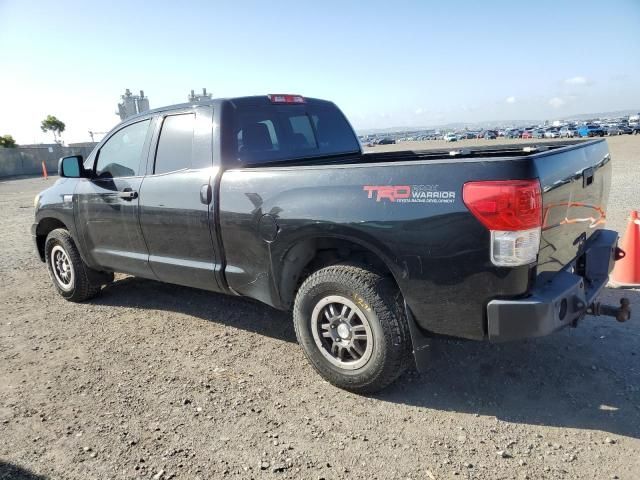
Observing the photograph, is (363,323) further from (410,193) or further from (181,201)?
(181,201)

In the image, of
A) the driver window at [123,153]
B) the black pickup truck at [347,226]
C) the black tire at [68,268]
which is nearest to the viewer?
the black pickup truck at [347,226]

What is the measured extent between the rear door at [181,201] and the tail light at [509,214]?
2051 millimetres

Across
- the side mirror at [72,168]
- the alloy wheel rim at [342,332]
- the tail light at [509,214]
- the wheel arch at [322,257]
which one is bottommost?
the alloy wheel rim at [342,332]

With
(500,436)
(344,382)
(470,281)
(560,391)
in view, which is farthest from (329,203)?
(560,391)

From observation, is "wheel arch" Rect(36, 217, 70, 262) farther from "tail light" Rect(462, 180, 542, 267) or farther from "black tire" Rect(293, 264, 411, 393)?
"tail light" Rect(462, 180, 542, 267)

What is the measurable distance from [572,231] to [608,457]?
4.27 feet

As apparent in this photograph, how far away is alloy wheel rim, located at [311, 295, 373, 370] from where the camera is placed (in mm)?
3154

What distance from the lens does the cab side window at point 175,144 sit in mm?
4055

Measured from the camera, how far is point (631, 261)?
486cm

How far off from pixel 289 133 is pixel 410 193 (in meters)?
1.95

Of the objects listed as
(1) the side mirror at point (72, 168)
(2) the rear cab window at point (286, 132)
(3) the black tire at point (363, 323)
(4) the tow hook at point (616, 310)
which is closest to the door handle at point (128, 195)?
(1) the side mirror at point (72, 168)

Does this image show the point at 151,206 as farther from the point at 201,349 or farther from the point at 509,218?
the point at 509,218

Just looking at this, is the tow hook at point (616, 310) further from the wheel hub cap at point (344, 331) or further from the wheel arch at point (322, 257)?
the wheel hub cap at point (344, 331)

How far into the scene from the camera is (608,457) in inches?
99.3
